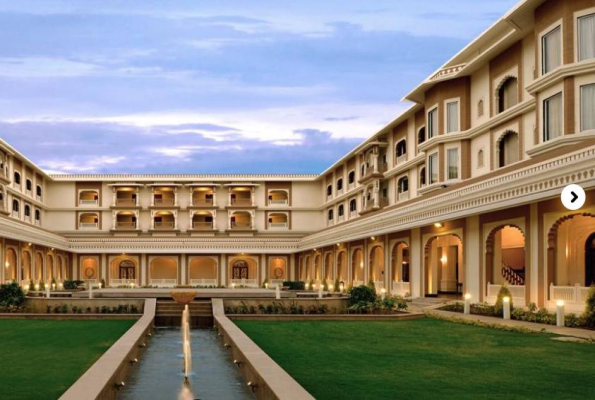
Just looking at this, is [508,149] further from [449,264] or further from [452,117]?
[449,264]

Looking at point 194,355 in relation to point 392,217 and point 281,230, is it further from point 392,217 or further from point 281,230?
point 281,230

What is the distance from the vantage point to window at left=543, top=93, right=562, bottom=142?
79.1ft

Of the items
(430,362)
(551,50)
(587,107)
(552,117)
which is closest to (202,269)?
(552,117)

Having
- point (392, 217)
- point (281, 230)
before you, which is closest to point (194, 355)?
point (392, 217)

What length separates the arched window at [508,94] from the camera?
30.0 meters

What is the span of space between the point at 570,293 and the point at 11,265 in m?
41.3

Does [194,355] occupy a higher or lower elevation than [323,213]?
lower

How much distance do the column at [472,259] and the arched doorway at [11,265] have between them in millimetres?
30912

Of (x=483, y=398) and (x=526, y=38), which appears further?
(x=526, y=38)

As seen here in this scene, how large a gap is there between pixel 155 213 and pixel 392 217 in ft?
122

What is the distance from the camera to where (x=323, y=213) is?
68312 millimetres

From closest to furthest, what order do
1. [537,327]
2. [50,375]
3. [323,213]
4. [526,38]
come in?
[50,375] < [537,327] < [526,38] < [323,213]

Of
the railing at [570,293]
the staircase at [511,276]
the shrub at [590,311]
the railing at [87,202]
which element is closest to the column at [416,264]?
the staircase at [511,276]

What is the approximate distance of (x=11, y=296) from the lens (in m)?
27.8
